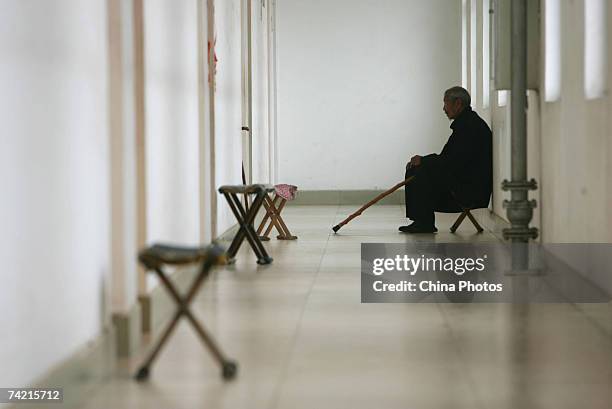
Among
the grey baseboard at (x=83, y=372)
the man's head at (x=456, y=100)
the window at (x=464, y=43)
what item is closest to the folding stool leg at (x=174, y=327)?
the grey baseboard at (x=83, y=372)

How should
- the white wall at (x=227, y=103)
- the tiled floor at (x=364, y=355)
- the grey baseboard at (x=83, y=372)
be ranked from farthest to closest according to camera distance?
the white wall at (x=227, y=103)
the tiled floor at (x=364, y=355)
the grey baseboard at (x=83, y=372)

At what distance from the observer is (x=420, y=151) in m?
15.7

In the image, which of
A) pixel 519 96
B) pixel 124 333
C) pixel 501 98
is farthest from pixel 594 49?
pixel 501 98

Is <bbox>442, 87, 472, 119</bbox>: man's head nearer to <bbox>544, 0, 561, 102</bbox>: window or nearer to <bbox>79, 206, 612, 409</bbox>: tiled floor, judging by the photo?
<bbox>544, 0, 561, 102</bbox>: window

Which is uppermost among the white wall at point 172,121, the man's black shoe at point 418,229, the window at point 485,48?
the window at point 485,48

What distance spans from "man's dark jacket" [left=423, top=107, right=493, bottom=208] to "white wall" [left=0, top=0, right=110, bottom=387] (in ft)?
20.3

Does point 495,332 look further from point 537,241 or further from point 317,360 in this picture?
point 537,241

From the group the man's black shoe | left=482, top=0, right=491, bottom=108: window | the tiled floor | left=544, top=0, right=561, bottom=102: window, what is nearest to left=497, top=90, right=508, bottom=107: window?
left=482, top=0, right=491, bottom=108: window

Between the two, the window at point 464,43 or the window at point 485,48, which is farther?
the window at point 464,43

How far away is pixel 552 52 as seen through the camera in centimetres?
802

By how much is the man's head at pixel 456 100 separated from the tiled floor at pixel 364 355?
3.67m

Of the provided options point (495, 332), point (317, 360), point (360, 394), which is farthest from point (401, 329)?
point (360, 394)

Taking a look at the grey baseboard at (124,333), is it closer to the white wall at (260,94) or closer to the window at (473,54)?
the white wall at (260,94)

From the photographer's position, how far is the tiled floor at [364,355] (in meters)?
3.94
